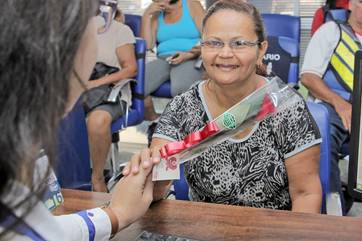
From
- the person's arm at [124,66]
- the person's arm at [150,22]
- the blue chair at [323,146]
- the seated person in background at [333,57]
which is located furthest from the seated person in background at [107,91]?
the blue chair at [323,146]

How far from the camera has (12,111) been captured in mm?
503

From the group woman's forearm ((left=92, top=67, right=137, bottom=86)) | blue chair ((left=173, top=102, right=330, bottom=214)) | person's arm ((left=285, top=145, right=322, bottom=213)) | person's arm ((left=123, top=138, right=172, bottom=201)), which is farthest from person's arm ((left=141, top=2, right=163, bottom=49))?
person's arm ((left=123, top=138, right=172, bottom=201))

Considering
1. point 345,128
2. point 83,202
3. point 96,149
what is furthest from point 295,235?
point 96,149

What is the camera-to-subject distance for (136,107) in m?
3.39

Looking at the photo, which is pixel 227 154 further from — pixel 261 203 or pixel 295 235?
pixel 295 235

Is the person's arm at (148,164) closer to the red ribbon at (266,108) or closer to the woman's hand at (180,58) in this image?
the red ribbon at (266,108)

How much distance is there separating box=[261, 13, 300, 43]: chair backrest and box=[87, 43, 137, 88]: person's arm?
3.09 ft

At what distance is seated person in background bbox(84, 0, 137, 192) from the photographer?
319 cm

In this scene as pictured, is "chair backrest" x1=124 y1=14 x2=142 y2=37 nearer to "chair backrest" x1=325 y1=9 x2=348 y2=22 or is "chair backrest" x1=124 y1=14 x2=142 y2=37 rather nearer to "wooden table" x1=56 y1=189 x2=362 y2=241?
"chair backrest" x1=325 y1=9 x2=348 y2=22

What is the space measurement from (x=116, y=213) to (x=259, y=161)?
21.1 inches

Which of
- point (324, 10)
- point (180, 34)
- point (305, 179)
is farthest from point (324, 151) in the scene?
point (180, 34)

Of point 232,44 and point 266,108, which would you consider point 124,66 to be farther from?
point 266,108

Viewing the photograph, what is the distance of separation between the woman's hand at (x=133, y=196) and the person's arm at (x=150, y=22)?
9.43ft

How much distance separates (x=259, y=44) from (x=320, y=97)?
4.80ft
